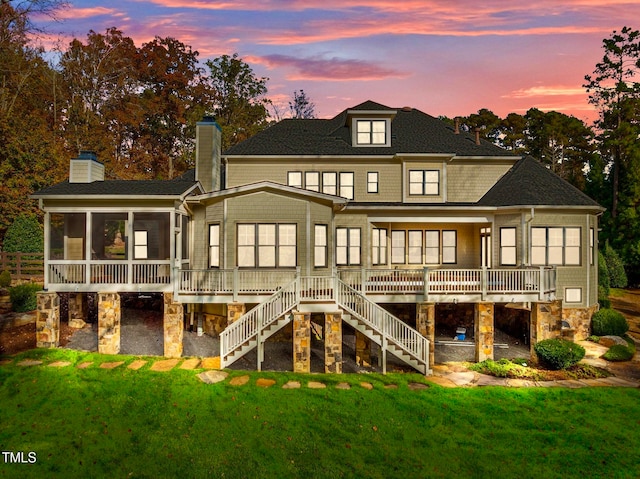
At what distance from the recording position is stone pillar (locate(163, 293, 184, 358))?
15766 mm

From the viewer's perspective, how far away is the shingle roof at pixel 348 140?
21.8 meters

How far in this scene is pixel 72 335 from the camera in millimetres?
17359

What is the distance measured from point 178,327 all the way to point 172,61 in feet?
160

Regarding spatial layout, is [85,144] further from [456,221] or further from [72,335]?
[456,221]

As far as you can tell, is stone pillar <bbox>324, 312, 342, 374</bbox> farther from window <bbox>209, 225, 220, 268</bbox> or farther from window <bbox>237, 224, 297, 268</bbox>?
window <bbox>209, 225, 220, 268</bbox>

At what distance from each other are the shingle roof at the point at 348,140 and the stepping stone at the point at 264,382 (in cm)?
1175

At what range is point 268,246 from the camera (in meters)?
17.4

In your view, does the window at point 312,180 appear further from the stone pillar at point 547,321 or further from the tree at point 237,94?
the tree at point 237,94

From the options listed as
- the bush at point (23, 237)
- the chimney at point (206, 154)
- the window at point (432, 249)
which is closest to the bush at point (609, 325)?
the window at point (432, 249)

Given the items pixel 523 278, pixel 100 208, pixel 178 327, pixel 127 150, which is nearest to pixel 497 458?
pixel 523 278

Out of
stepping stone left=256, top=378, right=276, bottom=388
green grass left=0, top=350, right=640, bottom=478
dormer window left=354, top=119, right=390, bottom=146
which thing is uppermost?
dormer window left=354, top=119, right=390, bottom=146

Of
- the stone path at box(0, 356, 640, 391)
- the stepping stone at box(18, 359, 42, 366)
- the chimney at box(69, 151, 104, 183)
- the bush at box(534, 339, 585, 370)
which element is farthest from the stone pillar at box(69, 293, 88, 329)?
the bush at box(534, 339, 585, 370)

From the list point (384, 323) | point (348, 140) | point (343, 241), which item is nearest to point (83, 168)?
point (343, 241)

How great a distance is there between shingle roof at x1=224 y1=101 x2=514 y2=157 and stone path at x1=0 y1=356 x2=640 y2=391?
1099 centimetres
